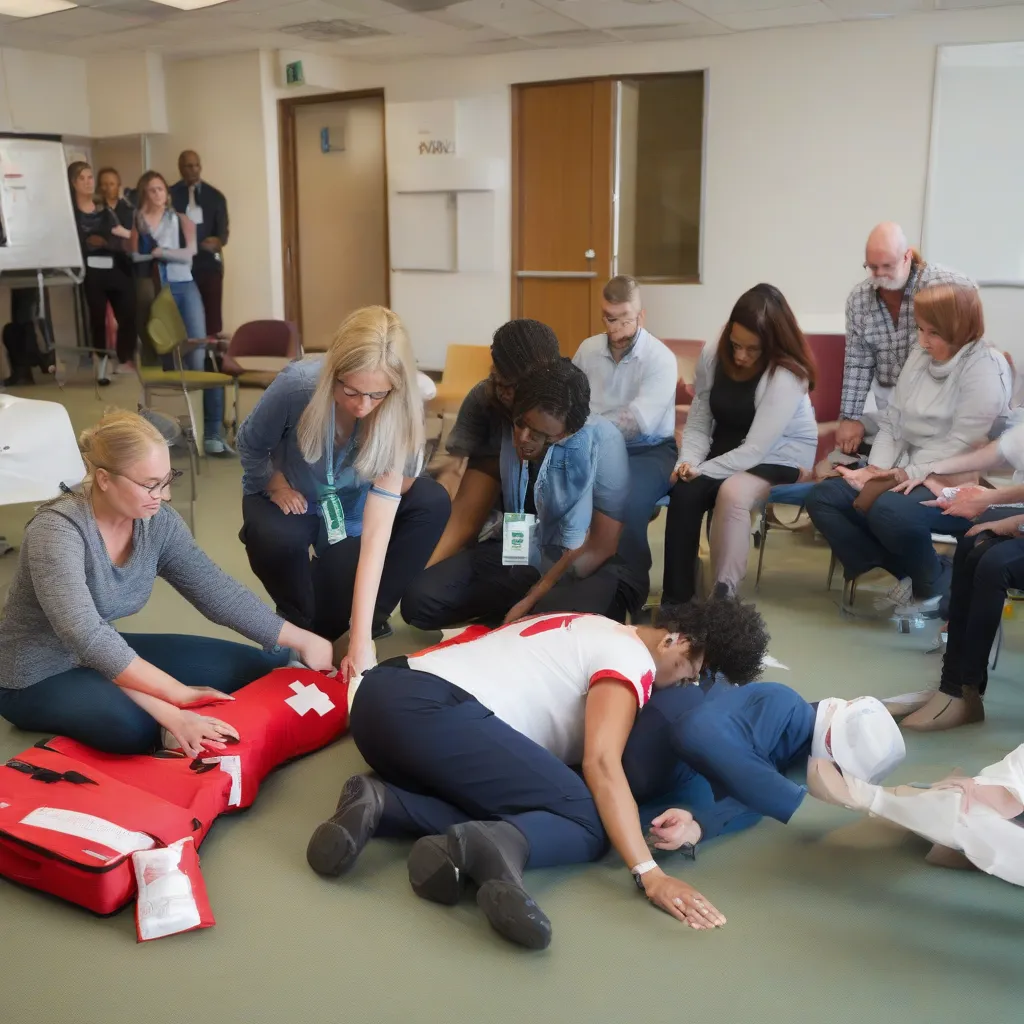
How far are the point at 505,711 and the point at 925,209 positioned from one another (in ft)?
19.2

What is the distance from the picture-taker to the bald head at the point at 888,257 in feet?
14.2

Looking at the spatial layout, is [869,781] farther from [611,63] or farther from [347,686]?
[611,63]

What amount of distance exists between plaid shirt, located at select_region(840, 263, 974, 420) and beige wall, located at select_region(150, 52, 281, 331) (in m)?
6.28

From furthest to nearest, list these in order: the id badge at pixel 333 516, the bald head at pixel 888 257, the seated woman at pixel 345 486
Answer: the bald head at pixel 888 257
the id badge at pixel 333 516
the seated woman at pixel 345 486

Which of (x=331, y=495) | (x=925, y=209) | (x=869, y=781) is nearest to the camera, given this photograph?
(x=869, y=781)

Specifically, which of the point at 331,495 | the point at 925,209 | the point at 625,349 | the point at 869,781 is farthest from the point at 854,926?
the point at 925,209

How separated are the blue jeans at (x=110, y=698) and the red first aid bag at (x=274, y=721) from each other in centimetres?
11

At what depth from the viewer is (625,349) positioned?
4125 mm

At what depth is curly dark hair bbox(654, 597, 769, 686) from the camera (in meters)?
2.31

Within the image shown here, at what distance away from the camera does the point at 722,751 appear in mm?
2146

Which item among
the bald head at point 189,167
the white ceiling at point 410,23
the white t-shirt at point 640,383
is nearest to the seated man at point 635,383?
the white t-shirt at point 640,383

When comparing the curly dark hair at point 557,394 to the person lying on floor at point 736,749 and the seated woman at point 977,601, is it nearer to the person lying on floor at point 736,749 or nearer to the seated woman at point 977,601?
the person lying on floor at point 736,749

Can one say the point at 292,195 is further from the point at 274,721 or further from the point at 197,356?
the point at 274,721

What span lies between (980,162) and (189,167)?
572 cm
